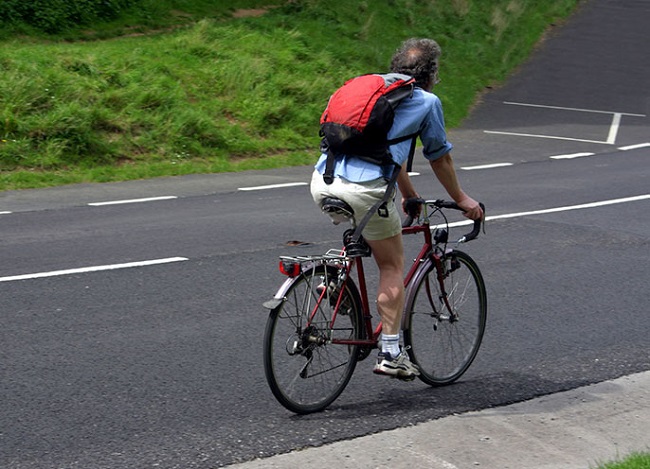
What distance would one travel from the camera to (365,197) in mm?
5645

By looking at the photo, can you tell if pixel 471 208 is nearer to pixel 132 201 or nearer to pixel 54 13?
pixel 132 201

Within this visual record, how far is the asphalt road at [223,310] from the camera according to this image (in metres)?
5.61

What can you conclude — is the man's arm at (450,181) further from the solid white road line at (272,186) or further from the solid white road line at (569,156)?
the solid white road line at (569,156)

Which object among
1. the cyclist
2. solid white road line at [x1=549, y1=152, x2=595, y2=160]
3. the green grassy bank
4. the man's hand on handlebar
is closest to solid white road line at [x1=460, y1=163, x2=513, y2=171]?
solid white road line at [x1=549, y1=152, x2=595, y2=160]

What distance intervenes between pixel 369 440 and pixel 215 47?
17.1 m

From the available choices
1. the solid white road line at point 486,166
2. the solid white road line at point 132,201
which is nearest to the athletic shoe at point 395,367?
the solid white road line at point 132,201

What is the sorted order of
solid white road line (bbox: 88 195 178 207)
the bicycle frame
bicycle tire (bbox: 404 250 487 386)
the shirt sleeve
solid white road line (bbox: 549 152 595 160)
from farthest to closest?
1. solid white road line (bbox: 549 152 595 160)
2. solid white road line (bbox: 88 195 178 207)
3. bicycle tire (bbox: 404 250 487 386)
4. the bicycle frame
5. the shirt sleeve

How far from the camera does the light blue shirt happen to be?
5652 mm

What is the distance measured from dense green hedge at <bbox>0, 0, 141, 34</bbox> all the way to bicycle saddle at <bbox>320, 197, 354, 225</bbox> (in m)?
17.3

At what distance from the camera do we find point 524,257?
33.1ft

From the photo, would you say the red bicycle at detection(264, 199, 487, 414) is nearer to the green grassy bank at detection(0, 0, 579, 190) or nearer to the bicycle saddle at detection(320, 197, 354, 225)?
the bicycle saddle at detection(320, 197, 354, 225)

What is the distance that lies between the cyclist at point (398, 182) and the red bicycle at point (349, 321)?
121 millimetres

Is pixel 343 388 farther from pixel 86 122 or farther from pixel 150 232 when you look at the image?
pixel 86 122

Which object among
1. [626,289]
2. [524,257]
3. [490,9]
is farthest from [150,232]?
[490,9]
